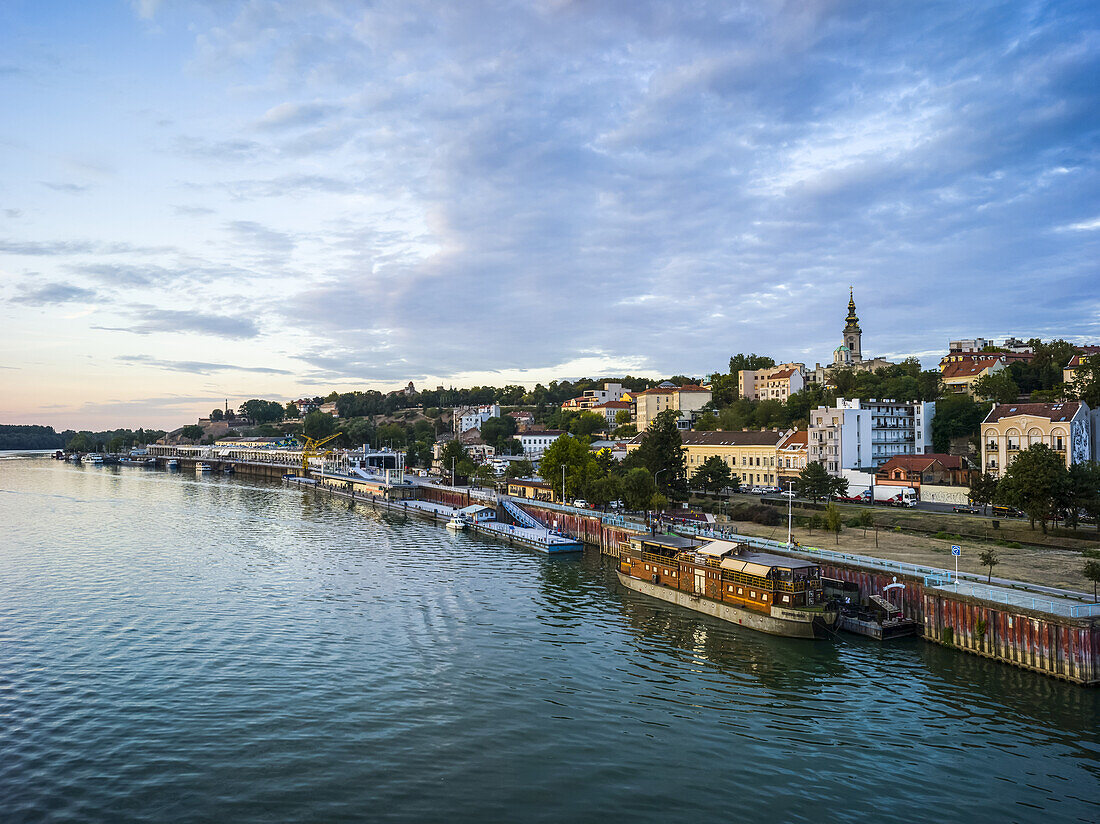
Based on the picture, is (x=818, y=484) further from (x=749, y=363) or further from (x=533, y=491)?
(x=749, y=363)

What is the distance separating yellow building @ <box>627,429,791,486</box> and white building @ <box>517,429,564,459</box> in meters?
62.1

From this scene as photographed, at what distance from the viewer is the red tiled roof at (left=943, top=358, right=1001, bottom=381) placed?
12188cm

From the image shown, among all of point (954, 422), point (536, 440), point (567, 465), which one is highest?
point (954, 422)

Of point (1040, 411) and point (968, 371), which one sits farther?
point (968, 371)

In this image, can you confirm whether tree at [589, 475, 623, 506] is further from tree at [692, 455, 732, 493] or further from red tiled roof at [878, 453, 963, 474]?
red tiled roof at [878, 453, 963, 474]

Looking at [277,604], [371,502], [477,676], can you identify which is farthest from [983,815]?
[371,502]

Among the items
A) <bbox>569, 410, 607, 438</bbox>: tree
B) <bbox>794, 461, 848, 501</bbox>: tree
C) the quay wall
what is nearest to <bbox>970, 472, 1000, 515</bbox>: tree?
<bbox>794, 461, 848, 501</bbox>: tree

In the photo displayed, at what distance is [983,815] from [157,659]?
3458 cm

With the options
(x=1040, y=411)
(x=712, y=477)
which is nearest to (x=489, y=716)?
(x=712, y=477)

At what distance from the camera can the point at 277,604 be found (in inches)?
1745

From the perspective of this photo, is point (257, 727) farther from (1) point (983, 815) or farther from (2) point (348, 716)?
(1) point (983, 815)

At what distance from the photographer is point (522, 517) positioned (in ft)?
276

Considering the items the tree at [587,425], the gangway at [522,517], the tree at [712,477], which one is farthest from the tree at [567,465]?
the tree at [587,425]

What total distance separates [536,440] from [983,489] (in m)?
116
